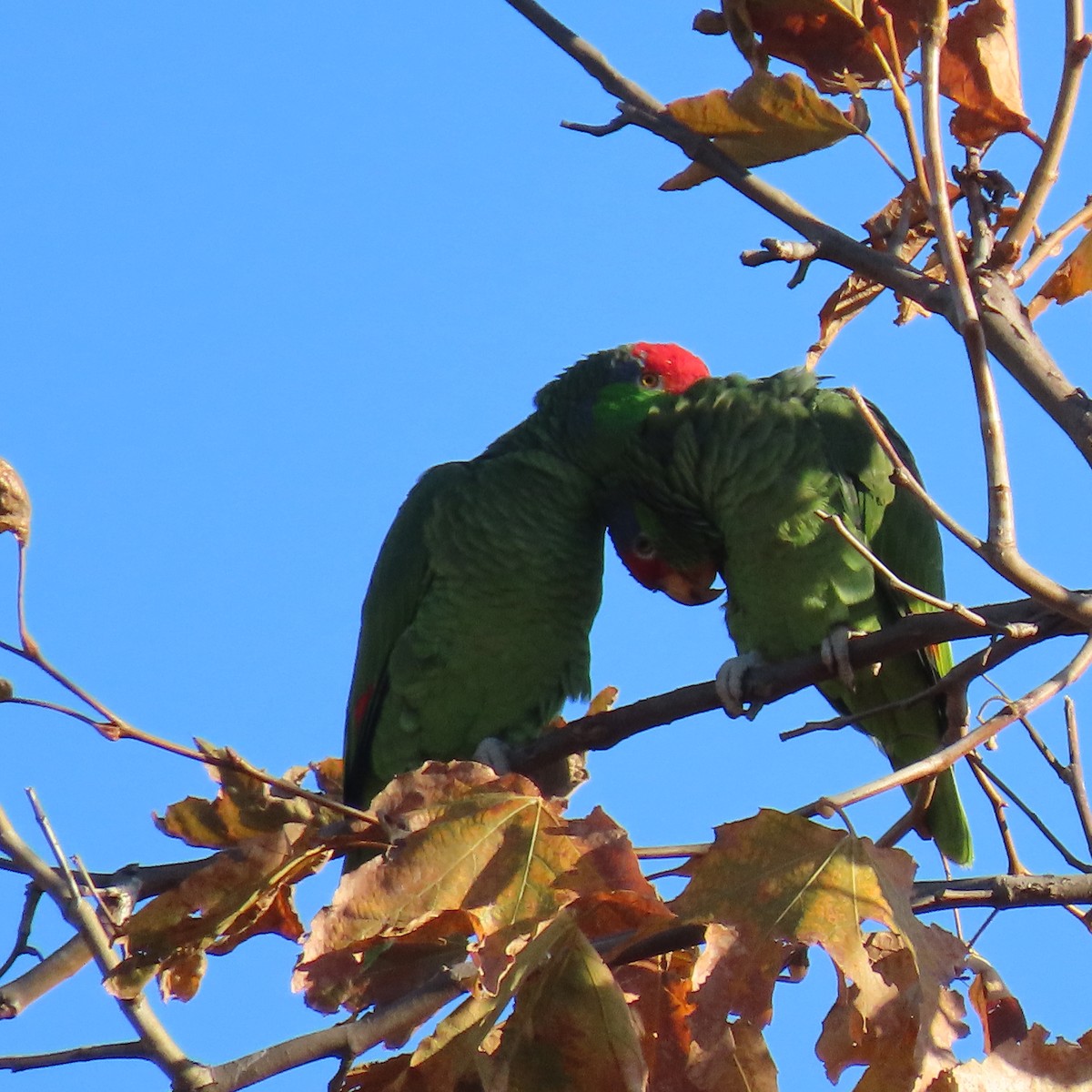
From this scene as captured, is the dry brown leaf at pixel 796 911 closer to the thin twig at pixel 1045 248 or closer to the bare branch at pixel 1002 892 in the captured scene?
the bare branch at pixel 1002 892

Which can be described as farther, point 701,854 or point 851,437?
point 851,437

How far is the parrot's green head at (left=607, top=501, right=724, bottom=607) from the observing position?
12.4ft

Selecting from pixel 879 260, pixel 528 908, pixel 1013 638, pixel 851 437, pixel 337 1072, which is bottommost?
pixel 337 1072

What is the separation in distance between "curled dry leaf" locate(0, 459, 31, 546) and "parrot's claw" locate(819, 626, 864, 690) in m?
1.71

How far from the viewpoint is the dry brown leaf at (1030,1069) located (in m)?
1.48

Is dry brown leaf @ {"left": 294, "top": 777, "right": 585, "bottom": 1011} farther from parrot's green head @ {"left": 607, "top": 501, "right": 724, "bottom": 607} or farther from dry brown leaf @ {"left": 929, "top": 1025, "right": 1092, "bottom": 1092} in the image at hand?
parrot's green head @ {"left": 607, "top": 501, "right": 724, "bottom": 607}

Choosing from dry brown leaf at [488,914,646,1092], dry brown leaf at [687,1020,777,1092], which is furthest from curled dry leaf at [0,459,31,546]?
dry brown leaf at [687,1020,777,1092]

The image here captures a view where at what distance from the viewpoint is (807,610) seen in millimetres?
3266

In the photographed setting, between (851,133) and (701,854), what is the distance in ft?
3.96

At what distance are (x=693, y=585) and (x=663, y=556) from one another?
13 centimetres

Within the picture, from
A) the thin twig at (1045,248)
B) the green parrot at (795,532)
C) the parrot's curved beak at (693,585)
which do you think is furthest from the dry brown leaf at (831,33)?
the parrot's curved beak at (693,585)

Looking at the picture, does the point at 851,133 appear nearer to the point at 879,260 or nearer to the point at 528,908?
the point at 879,260

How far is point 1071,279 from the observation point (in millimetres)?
2340

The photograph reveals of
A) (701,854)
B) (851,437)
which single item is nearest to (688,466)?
(851,437)
